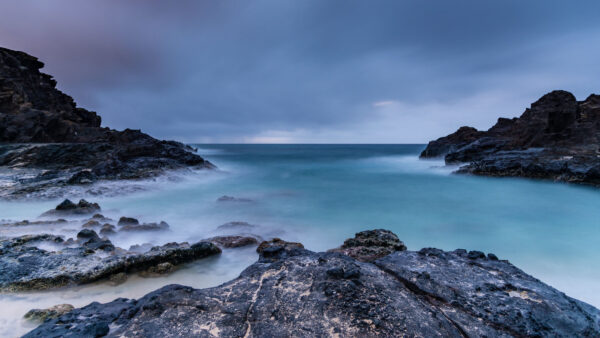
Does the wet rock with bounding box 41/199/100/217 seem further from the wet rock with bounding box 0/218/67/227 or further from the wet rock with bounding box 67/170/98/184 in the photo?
the wet rock with bounding box 67/170/98/184

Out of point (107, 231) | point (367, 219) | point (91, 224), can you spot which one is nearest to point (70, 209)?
point (91, 224)

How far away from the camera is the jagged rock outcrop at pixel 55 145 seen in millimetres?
12906

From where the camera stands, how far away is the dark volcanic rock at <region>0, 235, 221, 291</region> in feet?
11.3

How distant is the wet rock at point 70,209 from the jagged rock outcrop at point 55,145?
3.62 metres

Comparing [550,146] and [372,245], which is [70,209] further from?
[550,146]

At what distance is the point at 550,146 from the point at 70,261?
23659 mm

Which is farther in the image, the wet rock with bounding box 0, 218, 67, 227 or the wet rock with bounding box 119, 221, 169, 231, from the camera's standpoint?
the wet rock with bounding box 119, 221, 169, 231

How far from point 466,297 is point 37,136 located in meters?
25.0

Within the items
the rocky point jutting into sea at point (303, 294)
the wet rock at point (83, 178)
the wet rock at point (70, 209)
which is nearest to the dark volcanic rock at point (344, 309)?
the rocky point jutting into sea at point (303, 294)

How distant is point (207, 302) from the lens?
2209 millimetres

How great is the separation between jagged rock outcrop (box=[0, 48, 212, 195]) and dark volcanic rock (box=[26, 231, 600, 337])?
37.2 ft

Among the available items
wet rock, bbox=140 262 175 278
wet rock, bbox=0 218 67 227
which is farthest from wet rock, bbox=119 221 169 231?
wet rock, bbox=140 262 175 278

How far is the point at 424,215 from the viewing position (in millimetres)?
8617

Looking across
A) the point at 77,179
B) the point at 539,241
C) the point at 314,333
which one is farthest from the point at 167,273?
the point at 77,179
